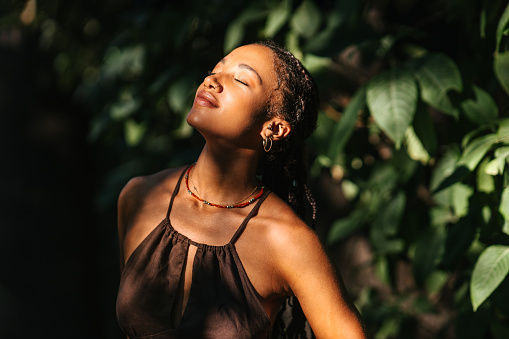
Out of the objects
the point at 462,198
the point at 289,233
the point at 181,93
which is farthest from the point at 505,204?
the point at 181,93

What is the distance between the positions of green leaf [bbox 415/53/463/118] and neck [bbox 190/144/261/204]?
0.58m

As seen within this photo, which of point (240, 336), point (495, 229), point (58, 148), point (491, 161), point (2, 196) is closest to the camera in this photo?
point (240, 336)

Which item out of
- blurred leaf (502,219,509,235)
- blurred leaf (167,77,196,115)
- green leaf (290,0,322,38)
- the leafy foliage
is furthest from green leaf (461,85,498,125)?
blurred leaf (167,77,196,115)

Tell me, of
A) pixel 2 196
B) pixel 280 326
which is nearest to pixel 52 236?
pixel 2 196

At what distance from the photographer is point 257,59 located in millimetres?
1409

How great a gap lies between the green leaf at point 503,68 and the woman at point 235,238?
548mm

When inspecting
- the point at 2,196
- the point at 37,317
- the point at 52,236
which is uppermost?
the point at 2,196

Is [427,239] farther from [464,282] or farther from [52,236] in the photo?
[52,236]

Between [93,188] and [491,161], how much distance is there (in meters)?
3.00

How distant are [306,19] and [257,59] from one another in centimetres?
79

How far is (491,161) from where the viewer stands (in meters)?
1.50

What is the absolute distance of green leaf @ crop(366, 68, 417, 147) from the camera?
161 centimetres

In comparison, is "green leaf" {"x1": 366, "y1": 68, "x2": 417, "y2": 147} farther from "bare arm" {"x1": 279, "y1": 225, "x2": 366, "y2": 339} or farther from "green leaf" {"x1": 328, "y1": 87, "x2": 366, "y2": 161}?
"bare arm" {"x1": 279, "y1": 225, "x2": 366, "y2": 339}

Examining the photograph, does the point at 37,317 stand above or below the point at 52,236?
below
